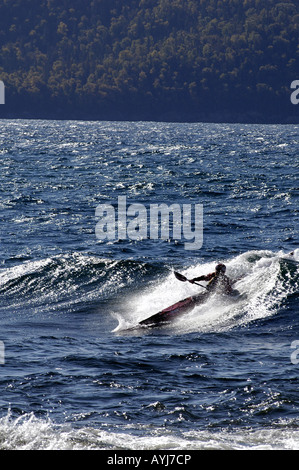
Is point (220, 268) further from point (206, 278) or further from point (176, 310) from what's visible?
point (176, 310)

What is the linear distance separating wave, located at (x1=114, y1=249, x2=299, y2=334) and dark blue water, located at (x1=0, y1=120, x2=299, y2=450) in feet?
0.20

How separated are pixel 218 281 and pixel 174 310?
2.58m

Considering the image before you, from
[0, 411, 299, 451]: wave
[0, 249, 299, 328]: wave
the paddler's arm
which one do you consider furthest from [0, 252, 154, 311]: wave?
[0, 411, 299, 451]: wave

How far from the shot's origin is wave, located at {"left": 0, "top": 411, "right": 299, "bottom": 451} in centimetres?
1261

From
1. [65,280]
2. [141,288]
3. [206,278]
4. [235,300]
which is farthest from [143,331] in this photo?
[65,280]

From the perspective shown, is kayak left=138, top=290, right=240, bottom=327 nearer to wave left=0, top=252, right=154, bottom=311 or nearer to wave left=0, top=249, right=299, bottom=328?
wave left=0, top=249, right=299, bottom=328

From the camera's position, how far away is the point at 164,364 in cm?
1675

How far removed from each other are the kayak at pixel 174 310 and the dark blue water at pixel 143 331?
1.15 ft

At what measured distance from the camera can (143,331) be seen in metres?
20.0

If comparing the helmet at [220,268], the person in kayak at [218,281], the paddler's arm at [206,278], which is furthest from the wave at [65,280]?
the helmet at [220,268]

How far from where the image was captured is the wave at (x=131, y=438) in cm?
1261
